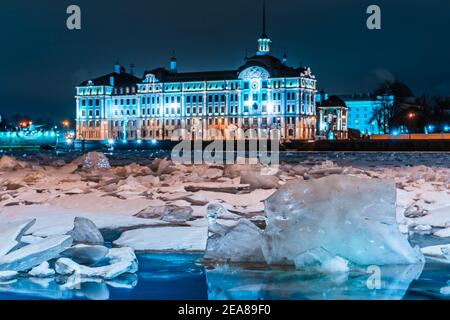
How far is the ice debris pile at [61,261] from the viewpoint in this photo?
6.24m

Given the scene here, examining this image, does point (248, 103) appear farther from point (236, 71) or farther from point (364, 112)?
point (364, 112)

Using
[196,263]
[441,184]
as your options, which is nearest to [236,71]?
[441,184]

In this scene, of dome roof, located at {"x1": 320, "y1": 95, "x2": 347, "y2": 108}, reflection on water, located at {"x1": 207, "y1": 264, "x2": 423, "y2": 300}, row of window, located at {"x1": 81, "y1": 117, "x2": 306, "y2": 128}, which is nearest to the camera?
reflection on water, located at {"x1": 207, "y1": 264, "x2": 423, "y2": 300}

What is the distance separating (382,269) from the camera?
255 inches

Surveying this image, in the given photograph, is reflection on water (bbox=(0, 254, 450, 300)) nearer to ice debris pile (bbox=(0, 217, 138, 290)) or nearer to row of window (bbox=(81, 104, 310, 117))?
ice debris pile (bbox=(0, 217, 138, 290))

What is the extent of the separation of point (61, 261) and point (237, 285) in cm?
175

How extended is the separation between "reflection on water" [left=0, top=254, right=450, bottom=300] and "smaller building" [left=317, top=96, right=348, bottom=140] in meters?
116

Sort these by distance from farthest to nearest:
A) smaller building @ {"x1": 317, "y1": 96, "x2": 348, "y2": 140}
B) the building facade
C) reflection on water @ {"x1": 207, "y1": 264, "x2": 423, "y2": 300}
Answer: smaller building @ {"x1": 317, "y1": 96, "x2": 348, "y2": 140}
the building facade
reflection on water @ {"x1": 207, "y1": 264, "x2": 423, "y2": 300}

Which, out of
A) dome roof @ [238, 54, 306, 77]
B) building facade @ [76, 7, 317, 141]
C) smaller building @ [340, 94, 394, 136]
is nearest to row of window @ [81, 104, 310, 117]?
building facade @ [76, 7, 317, 141]

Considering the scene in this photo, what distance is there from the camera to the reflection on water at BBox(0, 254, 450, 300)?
5.61 m

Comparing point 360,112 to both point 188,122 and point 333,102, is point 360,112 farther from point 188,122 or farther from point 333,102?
point 188,122

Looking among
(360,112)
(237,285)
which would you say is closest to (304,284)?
(237,285)

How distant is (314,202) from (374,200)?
22.2 inches

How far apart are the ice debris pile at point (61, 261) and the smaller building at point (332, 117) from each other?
4554 inches
